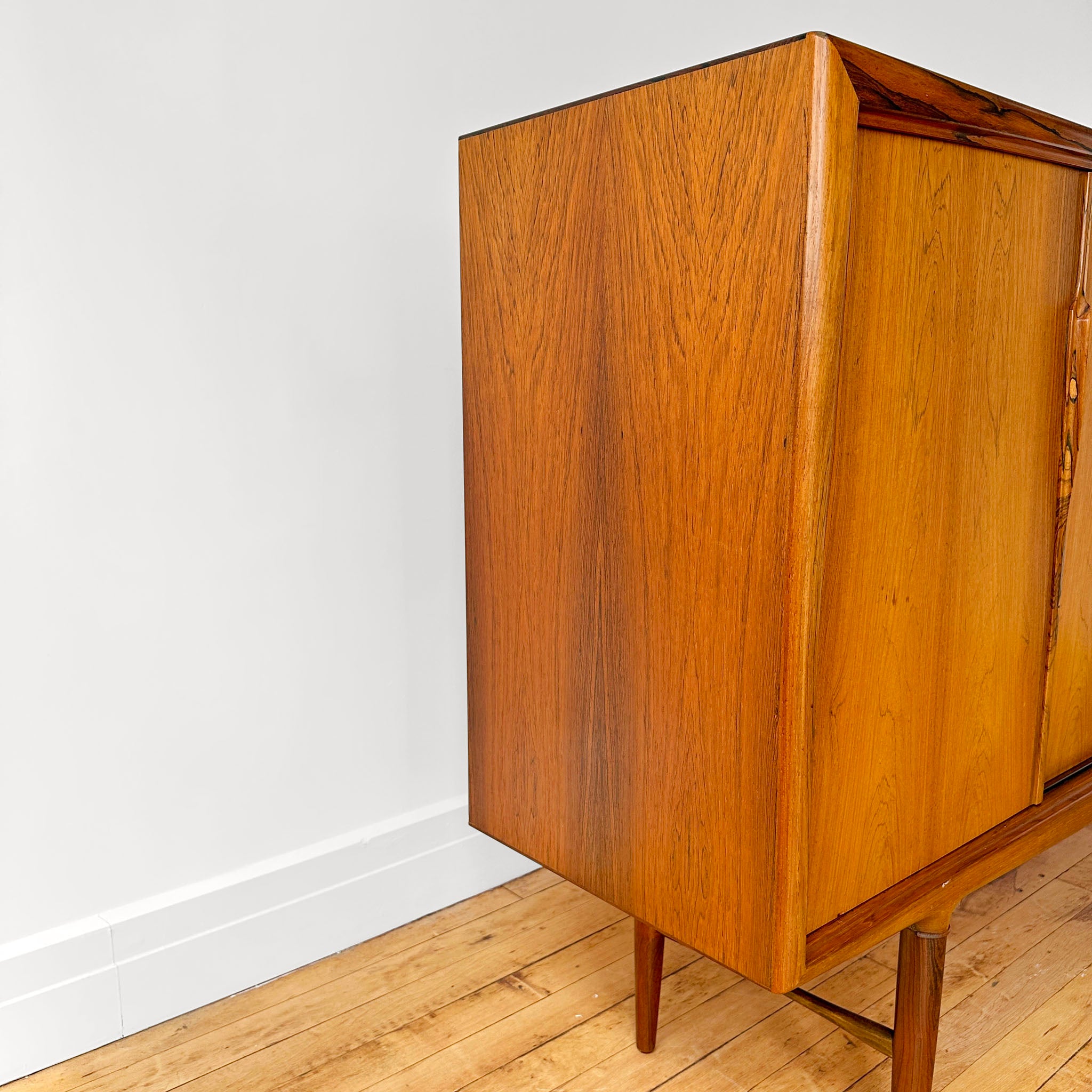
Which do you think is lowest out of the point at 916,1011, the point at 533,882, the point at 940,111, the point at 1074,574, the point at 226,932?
the point at 533,882

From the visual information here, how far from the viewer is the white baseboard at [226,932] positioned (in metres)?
1.43

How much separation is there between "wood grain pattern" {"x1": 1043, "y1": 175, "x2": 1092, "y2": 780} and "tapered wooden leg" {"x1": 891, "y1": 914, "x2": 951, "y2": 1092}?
319 mm

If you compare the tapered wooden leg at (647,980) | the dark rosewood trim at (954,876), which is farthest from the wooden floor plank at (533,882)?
the dark rosewood trim at (954,876)

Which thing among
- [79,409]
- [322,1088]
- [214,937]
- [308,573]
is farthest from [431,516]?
[322,1088]

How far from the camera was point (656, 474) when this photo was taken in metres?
1.07

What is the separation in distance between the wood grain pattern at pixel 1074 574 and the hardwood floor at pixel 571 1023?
1.42ft

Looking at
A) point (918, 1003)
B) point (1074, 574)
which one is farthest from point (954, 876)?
point (1074, 574)

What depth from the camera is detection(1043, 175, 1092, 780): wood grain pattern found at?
47.6 inches

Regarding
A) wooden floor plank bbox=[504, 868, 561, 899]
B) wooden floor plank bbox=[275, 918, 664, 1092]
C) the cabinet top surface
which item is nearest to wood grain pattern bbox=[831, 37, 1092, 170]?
the cabinet top surface

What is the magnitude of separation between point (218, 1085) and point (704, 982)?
747 millimetres

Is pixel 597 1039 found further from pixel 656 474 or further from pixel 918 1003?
pixel 656 474

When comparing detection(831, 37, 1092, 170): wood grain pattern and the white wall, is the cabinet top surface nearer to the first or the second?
detection(831, 37, 1092, 170): wood grain pattern

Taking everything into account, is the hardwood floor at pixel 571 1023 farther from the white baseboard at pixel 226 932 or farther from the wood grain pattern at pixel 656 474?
the wood grain pattern at pixel 656 474

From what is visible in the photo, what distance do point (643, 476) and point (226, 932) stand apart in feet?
3.42
